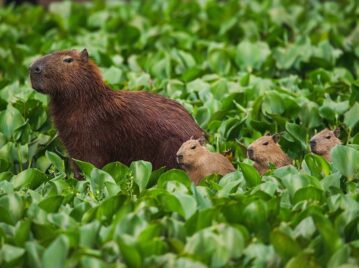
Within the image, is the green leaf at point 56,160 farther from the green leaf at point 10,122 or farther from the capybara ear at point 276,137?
the capybara ear at point 276,137

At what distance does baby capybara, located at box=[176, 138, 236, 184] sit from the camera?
7582 millimetres

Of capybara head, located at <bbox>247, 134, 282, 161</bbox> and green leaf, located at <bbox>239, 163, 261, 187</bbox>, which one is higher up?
green leaf, located at <bbox>239, 163, 261, 187</bbox>

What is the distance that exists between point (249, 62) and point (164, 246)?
19.5ft

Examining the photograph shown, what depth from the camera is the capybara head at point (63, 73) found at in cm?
801

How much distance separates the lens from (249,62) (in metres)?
11.5

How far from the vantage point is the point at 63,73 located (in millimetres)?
8047

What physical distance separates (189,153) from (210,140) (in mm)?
1227

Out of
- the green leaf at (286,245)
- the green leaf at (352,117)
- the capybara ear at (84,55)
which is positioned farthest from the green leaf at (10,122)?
the green leaf at (286,245)

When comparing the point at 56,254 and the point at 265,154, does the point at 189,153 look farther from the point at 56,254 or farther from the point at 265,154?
the point at 56,254

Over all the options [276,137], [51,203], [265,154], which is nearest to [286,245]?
[51,203]

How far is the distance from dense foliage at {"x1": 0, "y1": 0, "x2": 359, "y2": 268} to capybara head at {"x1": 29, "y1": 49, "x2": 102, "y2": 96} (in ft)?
1.66

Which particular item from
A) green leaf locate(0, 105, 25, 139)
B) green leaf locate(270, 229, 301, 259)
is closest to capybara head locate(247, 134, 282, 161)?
green leaf locate(0, 105, 25, 139)

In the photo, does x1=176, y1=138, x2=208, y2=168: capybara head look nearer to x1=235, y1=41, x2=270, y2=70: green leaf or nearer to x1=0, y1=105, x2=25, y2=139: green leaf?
x1=0, y1=105, x2=25, y2=139: green leaf

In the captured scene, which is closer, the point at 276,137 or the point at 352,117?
the point at 276,137
